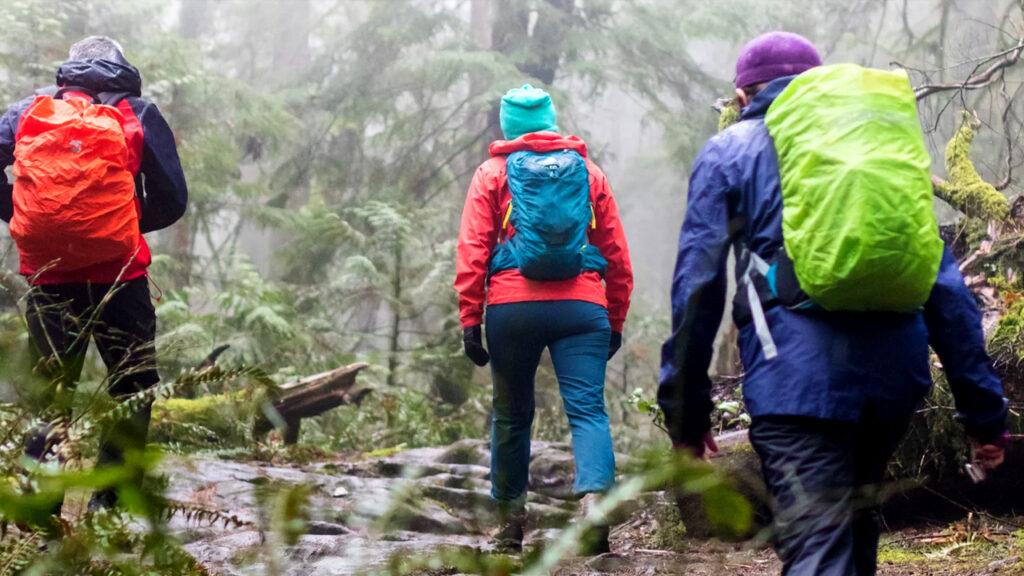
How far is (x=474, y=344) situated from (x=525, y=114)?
1.26 meters

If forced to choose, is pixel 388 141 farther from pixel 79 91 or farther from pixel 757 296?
pixel 757 296

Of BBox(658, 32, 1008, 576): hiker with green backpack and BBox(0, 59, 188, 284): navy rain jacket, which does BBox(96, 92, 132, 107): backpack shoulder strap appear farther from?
BBox(658, 32, 1008, 576): hiker with green backpack

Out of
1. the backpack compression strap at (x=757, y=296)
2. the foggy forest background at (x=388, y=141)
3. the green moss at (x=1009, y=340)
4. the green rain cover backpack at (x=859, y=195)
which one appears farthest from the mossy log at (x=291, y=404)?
the green rain cover backpack at (x=859, y=195)

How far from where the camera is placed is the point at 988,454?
2.67 meters

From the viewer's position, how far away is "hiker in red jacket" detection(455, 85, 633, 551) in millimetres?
4352

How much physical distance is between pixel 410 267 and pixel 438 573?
28.5 ft

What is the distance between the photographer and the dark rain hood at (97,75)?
13.0 feet

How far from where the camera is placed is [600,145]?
16.6 meters

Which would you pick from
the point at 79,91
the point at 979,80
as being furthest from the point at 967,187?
the point at 79,91

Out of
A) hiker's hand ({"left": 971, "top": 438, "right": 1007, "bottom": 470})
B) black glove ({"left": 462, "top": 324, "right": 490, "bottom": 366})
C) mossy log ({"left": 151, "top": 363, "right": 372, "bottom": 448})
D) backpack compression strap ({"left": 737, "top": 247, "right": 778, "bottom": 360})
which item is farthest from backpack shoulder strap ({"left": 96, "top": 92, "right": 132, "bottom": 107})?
mossy log ({"left": 151, "top": 363, "right": 372, "bottom": 448})

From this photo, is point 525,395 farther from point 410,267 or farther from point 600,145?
point 600,145

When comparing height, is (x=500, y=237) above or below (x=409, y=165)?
above

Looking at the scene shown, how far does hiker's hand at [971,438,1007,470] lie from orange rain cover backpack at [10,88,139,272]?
332cm

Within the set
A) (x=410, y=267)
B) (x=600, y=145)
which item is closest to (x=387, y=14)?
(x=600, y=145)
